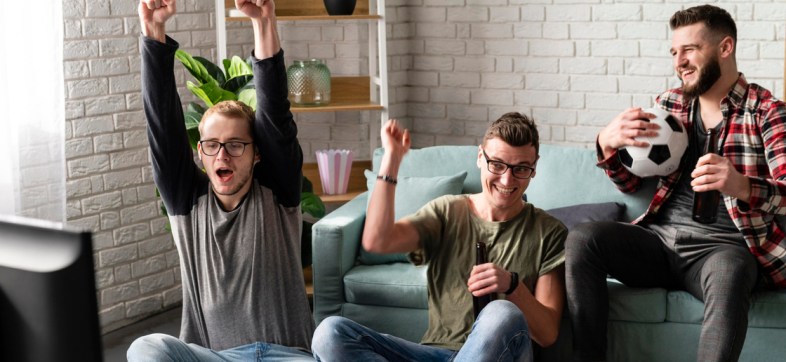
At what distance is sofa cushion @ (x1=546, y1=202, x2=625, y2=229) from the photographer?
3.38 meters

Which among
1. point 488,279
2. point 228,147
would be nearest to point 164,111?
point 228,147

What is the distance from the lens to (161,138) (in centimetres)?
242

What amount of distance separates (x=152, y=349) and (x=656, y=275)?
1535 millimetres

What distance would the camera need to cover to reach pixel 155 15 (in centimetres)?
229

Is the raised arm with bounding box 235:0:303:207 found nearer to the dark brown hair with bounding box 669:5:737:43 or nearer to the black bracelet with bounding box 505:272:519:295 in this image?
the black bracelet with bounding box 505:272:519:295

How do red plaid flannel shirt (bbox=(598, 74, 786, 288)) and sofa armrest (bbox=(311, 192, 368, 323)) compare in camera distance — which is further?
sofa armrest (bbox=(311, 192, 368, 323))

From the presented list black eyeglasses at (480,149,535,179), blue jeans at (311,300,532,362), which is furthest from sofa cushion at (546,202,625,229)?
blue jeans at (311,300,532,362)

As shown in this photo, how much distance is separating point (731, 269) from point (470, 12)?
2.28m

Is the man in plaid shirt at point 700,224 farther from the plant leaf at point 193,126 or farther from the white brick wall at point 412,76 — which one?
the plant leaf at point 193,126

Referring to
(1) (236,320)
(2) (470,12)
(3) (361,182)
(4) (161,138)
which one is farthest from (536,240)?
(2) (470,12)

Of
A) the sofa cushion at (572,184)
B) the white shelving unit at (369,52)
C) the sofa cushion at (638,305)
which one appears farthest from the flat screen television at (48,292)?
the white shelving unit at (369,52)

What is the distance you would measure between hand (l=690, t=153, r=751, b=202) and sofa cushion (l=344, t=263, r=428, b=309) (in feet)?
3.07

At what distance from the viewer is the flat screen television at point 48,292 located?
89 cm

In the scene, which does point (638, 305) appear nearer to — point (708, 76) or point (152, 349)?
point (708, 76)
